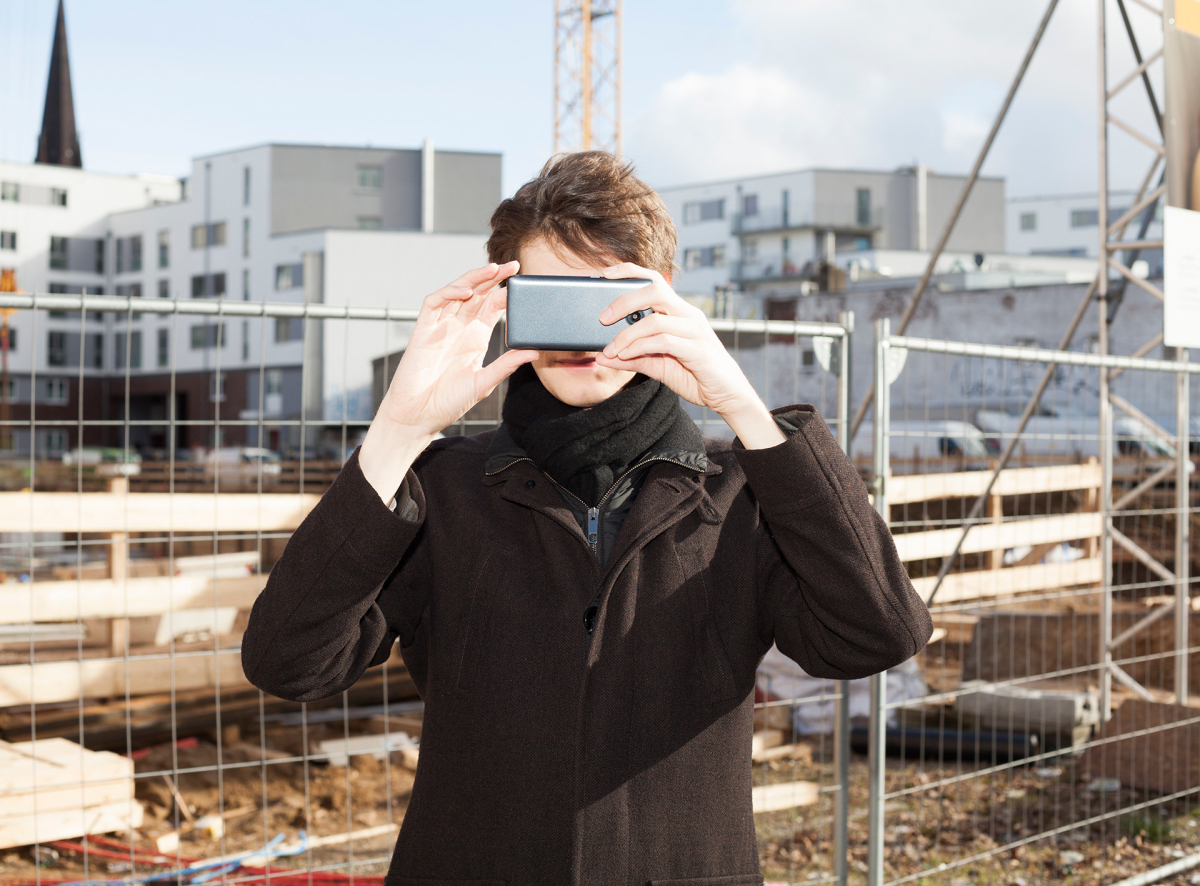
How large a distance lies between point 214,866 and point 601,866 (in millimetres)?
2976

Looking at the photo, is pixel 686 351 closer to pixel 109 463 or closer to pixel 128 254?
pixel 109 463

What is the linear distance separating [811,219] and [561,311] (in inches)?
2022

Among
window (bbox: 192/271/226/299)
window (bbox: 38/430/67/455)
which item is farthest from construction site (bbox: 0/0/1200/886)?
window (bbox: 38/430/67/455)

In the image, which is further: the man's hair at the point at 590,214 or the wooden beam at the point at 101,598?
the wooden beam at the point at 101,598

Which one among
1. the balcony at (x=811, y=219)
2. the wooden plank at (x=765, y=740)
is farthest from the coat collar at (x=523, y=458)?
the balcony at (x=811, y=219)

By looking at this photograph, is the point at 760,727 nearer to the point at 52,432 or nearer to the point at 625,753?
the point at 625,753

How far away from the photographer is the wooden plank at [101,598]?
326 centimetres

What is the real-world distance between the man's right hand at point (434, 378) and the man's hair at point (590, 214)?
14 cm

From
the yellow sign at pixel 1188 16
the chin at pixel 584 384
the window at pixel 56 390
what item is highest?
the yellow sign at pixel 1188 16

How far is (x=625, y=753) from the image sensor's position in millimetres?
1481

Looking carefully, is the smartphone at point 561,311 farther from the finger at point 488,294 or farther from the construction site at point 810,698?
the construction site at point 810,698

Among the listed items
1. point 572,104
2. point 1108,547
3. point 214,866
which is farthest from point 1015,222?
point 214,866

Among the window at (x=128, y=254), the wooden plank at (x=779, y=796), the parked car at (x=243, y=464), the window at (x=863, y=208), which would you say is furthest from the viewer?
the window at (x=863, y=208)

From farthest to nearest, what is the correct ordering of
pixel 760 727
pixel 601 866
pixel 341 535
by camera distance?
1. pixel 760 727
2. pixel 601 866
3. pixel 341 535
